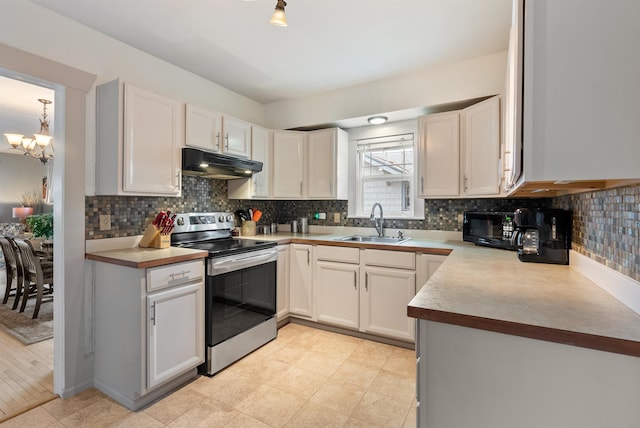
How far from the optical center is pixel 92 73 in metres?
2.13

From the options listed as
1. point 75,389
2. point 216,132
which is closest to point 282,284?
point 216,132

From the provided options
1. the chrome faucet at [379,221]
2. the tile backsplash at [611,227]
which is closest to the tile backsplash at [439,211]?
the tile backsplash at [611,227]

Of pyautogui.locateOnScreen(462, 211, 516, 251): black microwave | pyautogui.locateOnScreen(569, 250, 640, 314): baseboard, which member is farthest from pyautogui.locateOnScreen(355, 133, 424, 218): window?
pyautogui.locateOnScreen(569, 250, 640, 314): baseboard

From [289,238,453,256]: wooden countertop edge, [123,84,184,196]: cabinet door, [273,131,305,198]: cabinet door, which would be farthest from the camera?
[273,131,305,198]: cabinet door

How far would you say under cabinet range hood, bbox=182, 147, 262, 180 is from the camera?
2414 mm

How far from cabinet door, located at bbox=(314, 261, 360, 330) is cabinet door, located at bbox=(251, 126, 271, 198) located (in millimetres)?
1006

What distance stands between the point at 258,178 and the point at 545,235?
2.50 meters

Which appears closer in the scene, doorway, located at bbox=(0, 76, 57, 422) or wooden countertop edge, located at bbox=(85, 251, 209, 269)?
wooden countertop edge, located at bbox=(85, 251, 209, 269)

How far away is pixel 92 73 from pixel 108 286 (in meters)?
1.47

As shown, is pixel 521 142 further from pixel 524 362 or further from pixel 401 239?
pixel 401 239

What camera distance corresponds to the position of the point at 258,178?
3.24 meters

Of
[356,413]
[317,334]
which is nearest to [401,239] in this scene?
[317,334]

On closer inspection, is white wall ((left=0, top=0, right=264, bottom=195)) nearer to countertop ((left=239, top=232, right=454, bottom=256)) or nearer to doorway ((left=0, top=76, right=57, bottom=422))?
doorway ((left=0, top=76, right=57, bottom=422))

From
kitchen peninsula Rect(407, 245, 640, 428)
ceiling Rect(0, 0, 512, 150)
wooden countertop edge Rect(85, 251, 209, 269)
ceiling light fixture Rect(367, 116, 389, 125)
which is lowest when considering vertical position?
kitchen peninsula Rect(407, 245, 640, 428)
